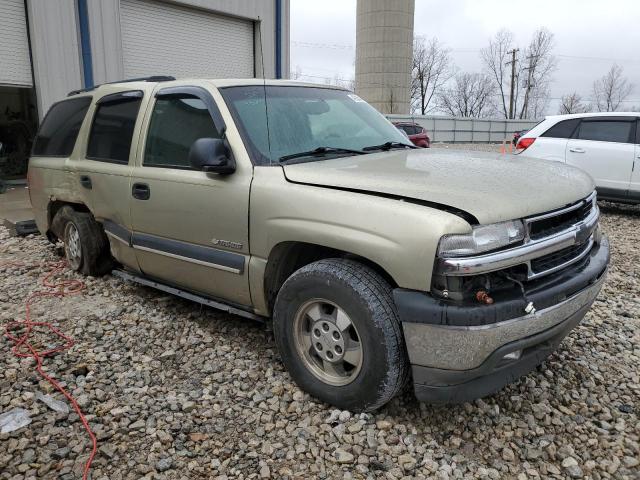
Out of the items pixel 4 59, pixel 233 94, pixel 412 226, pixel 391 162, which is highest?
pixel 4 59

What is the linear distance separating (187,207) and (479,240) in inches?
77.9

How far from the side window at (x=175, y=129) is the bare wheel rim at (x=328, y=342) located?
135cm

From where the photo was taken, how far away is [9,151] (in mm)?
14414

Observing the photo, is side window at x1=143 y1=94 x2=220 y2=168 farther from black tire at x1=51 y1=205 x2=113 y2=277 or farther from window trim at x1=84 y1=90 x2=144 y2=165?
black tire at x1=51 y1=205 x2=113 y2=277

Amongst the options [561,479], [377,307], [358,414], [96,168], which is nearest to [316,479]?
[358,414]

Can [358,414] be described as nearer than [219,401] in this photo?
Yes

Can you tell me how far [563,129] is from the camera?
8.90 metres

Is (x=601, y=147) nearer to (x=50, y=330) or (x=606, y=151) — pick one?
(x=606, y=151)

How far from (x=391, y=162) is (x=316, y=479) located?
1783mm

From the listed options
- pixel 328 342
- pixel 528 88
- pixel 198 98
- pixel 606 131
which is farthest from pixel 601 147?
pixel 528 88

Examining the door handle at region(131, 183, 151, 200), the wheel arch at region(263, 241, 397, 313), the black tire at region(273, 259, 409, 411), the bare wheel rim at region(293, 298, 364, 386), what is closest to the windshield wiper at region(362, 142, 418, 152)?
the wheel arch at region(263, 241, 397, 313)

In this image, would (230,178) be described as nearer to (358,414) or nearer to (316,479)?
(358,414)

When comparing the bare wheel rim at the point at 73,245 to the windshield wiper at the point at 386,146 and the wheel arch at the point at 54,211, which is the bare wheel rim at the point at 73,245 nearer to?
the wheel arch at the point at 54,211

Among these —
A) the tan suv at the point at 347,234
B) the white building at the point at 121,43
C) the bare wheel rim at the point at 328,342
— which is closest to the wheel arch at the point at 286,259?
the tan suv at the point at 347,234
